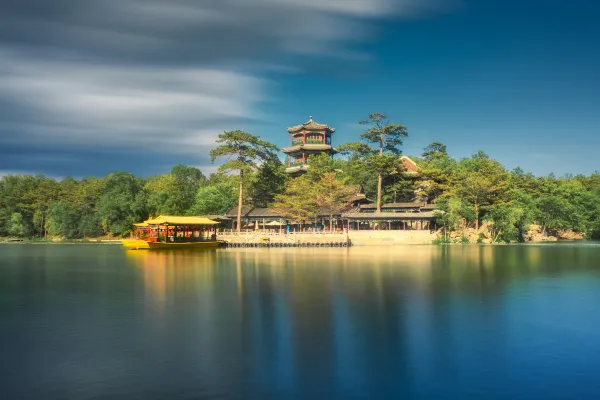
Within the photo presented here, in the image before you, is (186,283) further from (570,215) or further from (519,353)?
(570,215)

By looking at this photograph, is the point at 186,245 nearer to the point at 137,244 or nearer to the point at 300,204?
the point at 137,244

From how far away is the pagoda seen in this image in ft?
212

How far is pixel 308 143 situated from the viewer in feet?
215

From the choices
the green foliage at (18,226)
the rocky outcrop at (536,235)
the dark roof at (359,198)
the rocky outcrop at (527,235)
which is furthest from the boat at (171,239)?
the rocky outcrop at (536,235)

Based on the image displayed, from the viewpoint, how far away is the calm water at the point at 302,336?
9.66m

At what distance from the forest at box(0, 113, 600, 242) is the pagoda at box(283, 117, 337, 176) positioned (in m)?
3.86

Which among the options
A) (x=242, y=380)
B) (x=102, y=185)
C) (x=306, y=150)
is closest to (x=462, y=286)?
(x=242, y=380)

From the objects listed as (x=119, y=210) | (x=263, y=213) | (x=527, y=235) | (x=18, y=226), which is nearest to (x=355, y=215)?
(x=263, y=213)

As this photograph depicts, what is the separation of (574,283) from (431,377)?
618 inches

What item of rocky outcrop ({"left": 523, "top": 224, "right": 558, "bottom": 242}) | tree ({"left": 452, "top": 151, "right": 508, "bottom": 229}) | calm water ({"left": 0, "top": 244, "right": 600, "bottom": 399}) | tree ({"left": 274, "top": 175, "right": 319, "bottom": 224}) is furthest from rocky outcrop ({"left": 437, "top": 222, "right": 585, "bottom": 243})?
calm water ({"left": 0, "top": 244, "right": 600, "bottom": 399})

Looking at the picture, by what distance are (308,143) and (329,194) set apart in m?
16.3

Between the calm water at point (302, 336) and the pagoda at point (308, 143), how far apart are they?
39991 mm

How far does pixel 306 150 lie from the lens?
65.2 m

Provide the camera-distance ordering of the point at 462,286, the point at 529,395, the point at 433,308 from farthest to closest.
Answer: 1. the point at 462,286
2. the point at 433,308
3. the point at 529,395
